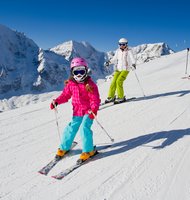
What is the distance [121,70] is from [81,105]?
6003mm

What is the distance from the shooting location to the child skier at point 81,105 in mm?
6145

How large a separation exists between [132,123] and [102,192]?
406 cm

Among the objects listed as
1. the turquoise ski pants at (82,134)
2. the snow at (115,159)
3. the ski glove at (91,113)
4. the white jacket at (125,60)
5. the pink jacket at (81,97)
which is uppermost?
the white jacket at (125,60)

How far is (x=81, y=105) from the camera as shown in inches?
255

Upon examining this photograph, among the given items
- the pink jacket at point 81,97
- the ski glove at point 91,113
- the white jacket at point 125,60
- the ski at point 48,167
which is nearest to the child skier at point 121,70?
the white jacket at point 125,60

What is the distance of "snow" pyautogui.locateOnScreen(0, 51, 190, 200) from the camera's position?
4.77 meters

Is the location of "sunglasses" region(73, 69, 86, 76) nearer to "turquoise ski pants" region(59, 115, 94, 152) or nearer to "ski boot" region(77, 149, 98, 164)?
"turquoise ski pants" region(59, 115, 94, 152)

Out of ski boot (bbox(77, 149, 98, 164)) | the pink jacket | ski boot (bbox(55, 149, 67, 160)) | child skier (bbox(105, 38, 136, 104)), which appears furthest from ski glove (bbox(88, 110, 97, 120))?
child skier (bbox(105, 38, 136, 104))

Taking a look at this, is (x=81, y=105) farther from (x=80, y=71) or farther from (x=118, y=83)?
(x=118, y=83)

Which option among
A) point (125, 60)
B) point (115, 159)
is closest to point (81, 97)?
point (115, 159)

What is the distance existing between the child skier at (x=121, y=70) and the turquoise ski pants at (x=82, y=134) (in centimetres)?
536

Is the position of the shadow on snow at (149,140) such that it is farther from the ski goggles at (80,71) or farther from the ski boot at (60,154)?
the ski goggles at (80,71)

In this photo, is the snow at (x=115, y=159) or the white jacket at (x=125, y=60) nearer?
the snow at (x=115, y=159)

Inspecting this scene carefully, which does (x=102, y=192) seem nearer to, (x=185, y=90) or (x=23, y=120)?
(x=23, y=120)
